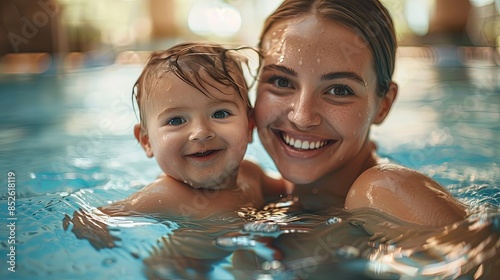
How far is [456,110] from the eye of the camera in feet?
18.7

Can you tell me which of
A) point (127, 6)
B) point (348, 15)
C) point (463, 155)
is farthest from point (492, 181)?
point (127, 6)

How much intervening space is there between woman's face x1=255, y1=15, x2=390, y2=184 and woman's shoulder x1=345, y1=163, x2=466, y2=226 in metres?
0.24

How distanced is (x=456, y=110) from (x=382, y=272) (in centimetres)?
442

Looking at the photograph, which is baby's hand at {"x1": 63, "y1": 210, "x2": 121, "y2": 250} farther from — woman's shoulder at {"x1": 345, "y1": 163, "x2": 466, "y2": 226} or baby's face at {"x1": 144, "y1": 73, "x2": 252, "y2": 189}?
woman's shoulder at {"x1": 345, "y1": 163, "x2": 466, "y2": 226}

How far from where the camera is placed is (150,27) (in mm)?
17312

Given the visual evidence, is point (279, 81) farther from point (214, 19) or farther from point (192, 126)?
point (214, 19)

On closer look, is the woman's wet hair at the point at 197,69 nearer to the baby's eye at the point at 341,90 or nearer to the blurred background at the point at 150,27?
the baby's eye at the point at 341,90

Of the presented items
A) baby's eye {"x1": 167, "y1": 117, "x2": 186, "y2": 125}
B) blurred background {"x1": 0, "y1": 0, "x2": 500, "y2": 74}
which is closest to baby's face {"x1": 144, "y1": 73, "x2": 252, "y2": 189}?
baby's eye {"x1": 167, "y1": 117, "x2": 186, "y2": 125}

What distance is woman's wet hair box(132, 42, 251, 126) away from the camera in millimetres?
2061

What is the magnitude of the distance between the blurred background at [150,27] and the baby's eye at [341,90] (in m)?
→ 5.46

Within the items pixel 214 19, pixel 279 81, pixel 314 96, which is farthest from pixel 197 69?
pixel 214 19

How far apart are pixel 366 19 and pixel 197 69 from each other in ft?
2.20

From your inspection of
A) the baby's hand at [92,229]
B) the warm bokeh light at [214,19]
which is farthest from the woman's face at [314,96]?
the warm bokeh light at [214,19]

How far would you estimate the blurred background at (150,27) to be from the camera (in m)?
9.89
